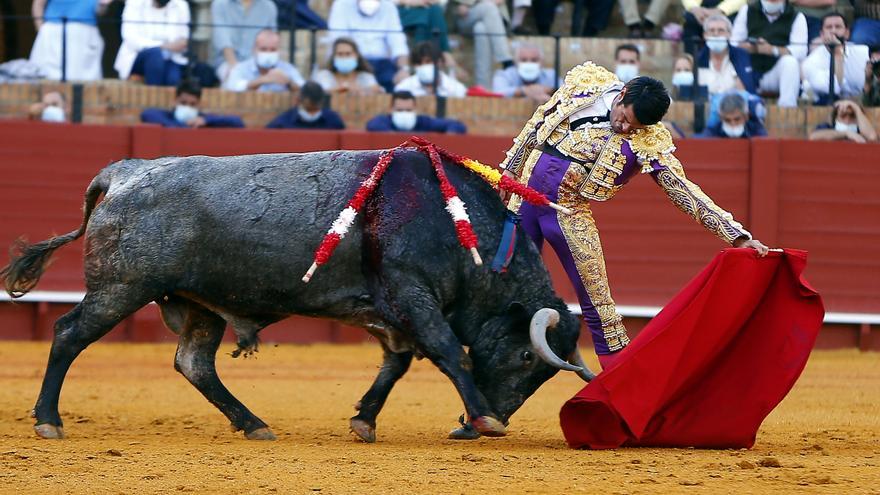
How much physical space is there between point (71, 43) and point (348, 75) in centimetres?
201

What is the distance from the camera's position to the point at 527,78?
1006 centimetres

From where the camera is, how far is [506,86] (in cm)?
1021

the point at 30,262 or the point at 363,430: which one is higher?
the point at 30,262

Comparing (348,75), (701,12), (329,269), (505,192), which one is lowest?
(329,269)

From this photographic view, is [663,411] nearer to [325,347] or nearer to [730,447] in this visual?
[730,447]

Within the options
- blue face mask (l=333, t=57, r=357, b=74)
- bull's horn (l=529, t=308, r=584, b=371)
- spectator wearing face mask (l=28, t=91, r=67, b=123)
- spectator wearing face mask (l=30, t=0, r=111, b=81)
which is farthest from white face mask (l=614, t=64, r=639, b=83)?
bull's horn (l=529, t=308, r=584, b=371)

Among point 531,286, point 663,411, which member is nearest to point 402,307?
point 531,286

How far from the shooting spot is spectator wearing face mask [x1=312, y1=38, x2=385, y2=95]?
9805 millimetres

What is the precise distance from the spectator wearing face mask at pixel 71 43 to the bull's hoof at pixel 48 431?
5131 mm

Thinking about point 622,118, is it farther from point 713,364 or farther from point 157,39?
point 157,39

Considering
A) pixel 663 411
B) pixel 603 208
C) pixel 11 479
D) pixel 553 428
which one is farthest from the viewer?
pixel 603 208

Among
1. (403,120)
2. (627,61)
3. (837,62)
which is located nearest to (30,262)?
(403,120)

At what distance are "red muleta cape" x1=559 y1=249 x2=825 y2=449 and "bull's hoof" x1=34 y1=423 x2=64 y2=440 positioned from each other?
1.93 metres

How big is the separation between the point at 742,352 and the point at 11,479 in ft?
8.70
